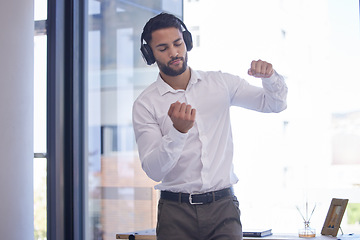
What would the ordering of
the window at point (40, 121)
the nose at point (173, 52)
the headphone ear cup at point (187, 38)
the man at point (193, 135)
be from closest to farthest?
the man at point (193, 135) → the nose at point (173, 52) → the headphone ear cup at point (187, 38) → the window at point (40, 121)

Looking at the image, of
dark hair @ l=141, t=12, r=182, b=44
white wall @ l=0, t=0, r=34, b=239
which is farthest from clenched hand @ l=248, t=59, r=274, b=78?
white wall @ l=0, t=0, r=34, b=239

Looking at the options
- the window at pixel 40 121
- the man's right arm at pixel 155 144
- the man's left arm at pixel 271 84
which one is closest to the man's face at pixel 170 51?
the man's right arm at pixel 155 144

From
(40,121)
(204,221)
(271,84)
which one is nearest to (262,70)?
(271,84)

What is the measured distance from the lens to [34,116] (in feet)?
12.5

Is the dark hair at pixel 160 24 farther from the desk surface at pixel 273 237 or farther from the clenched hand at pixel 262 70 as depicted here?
the desk surface at pixel 273 237

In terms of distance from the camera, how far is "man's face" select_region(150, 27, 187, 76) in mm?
1973

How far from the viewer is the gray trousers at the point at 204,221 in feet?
6.15

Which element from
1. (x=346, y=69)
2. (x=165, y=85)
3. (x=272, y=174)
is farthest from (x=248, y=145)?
(x=165, y=85)

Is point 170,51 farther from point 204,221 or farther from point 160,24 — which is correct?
point 204,221

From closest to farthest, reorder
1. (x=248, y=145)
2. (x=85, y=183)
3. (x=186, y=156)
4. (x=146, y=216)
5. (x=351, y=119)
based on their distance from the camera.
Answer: (x=186, y=156)
(x=351, y=119)
(x=248, y=145)
(x=146, y=216)
(x=85, y=183)

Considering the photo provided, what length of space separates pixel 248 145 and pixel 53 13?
1.66 m

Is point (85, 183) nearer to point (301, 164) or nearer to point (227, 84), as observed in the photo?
point (301, 164)

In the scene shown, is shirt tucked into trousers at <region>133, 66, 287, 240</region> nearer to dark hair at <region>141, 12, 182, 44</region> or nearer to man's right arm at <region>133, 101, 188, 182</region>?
man's right arm at <region>133, 101, 188, 182</region>

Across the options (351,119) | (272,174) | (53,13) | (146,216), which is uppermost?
(53,13)
